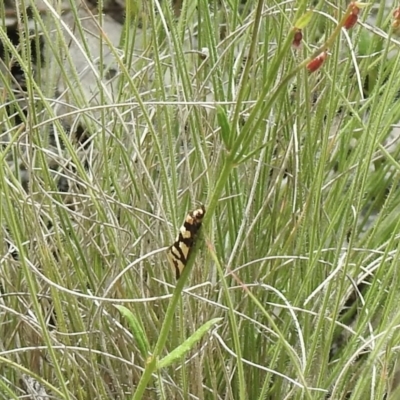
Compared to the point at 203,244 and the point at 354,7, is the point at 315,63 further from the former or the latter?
the point at 203,244

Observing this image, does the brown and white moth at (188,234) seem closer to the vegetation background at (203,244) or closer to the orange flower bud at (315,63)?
the orange flower bud at (315,63)

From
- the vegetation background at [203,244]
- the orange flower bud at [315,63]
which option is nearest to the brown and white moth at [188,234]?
the orange flower bud at [315,63]

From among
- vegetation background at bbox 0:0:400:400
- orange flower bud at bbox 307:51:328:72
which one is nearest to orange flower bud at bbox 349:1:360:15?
orange flower bud at bbox 307:51:328:72

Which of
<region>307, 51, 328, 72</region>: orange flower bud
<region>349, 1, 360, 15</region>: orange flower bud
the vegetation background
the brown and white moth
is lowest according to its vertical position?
the vegetation background

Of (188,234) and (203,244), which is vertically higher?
(188,234)

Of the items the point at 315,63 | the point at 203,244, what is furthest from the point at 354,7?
the point at 203,244

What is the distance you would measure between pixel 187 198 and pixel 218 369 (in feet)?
0.53

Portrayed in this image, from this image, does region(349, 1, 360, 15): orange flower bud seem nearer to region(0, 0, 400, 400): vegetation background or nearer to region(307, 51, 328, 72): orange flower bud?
region(307, 51, 328, 72): orange flower bud

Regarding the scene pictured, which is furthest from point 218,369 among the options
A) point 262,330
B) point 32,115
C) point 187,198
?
point 32,115

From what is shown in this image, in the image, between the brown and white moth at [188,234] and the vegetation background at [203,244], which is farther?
the vegetation background at [203,244]

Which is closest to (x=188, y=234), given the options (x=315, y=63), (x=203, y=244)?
(x=315, y=63)

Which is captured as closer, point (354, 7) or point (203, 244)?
point (354, 7)

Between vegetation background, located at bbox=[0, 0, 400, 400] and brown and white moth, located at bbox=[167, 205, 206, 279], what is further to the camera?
vegetation background, located at bbox=[0, 0, 400, 400]

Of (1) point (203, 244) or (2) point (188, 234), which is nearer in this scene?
(2) point (188, 234)
